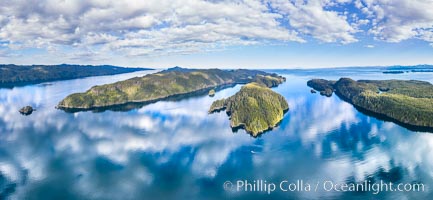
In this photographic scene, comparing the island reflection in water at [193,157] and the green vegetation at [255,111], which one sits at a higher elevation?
the green vegetation at [255,111]

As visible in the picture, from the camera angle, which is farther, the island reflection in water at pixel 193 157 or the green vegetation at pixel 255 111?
the green vegetation at pixel 255 111

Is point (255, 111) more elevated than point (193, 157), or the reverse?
point (255, 111)

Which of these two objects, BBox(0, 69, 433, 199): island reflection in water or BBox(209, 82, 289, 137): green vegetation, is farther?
BBox(209, 82, 289, 137): green vegetation

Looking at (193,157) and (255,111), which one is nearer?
(193,157)

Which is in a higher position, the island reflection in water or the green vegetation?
the green vegetation
